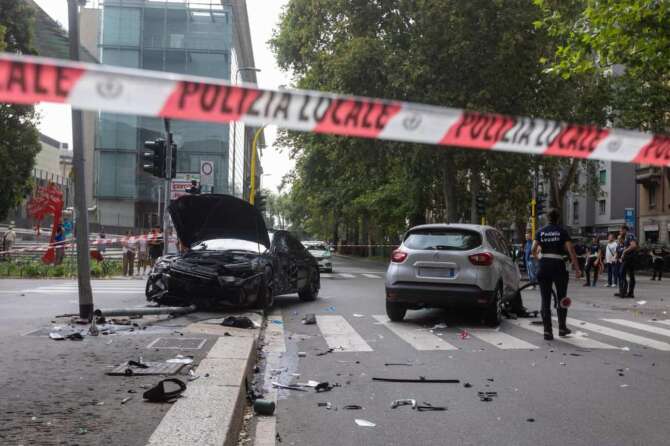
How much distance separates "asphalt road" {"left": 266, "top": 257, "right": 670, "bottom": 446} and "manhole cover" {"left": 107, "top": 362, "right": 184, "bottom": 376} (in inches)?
39.4

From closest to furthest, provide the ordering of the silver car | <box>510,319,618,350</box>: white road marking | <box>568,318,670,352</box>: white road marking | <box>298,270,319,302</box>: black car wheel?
<box>510,319,618,350</box>: white road marking, <box>568,318,670,352</box>: white road marking, the silver car, <box>298,270,319,302</box>: black car wheel

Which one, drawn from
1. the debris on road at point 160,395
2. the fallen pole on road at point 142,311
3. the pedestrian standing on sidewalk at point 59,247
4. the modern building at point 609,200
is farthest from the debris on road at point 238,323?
the modern building at point 609,200

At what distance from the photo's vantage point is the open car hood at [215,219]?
41.5 ft

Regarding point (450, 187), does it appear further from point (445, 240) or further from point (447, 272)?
point (447, 272)

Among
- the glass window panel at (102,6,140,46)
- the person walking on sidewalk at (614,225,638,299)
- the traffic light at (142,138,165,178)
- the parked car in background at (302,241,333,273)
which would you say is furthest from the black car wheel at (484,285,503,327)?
the glass window panel at (102,6,140,46)

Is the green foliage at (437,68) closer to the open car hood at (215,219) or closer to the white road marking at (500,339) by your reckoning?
the open car hood at (215,219)

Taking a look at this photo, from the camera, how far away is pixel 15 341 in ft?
26.3

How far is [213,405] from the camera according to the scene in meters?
5.11

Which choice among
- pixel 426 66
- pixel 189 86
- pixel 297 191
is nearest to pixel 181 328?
pixel 189 86

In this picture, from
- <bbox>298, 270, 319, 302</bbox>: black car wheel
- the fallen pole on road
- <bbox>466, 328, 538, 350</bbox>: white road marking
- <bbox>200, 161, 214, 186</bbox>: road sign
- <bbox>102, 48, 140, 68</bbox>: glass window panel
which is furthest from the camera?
<bbox>102, 48, 140, 68</bbox>: glass window panel

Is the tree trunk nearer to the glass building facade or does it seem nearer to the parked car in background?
the parked car in background

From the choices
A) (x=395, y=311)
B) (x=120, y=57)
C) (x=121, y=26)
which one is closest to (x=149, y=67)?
(x=120, y=57)

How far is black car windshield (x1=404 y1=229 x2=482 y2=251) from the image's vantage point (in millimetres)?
11258

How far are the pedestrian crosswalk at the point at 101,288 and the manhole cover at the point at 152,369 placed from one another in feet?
34.4
